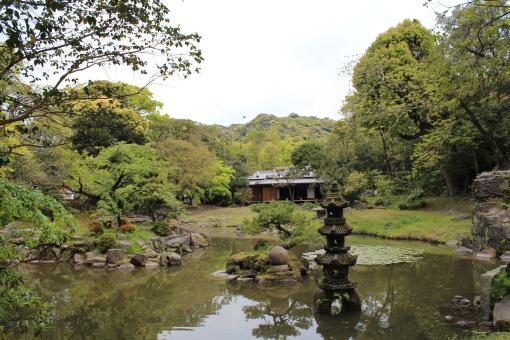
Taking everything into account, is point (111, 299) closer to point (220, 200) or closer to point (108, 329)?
point (108, 329)

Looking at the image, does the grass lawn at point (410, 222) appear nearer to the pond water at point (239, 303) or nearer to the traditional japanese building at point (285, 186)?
the pond water at point (239, 303)

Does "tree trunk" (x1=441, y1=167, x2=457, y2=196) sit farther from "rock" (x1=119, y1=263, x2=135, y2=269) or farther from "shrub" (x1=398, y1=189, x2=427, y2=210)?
"rock" (x1=119, y1=263, x2=135, y2=269)

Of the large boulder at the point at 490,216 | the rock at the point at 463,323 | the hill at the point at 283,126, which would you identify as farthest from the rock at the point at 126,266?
the hill at the point at 283,126

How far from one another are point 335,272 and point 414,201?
19578mm

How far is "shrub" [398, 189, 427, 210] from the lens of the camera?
1069 inches

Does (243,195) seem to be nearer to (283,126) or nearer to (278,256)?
(278,256)

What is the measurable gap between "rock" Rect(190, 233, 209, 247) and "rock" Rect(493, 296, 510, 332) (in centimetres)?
1633

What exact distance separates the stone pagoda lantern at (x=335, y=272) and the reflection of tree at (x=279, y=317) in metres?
0.54

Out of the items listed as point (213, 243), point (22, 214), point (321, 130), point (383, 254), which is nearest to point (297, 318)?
point (22, 214)

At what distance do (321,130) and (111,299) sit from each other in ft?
290

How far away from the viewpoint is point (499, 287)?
25.6ft

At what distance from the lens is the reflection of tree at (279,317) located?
885 cm

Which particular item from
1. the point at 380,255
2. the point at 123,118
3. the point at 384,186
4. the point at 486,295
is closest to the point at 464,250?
the point at 380,255

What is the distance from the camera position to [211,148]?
4194cm
